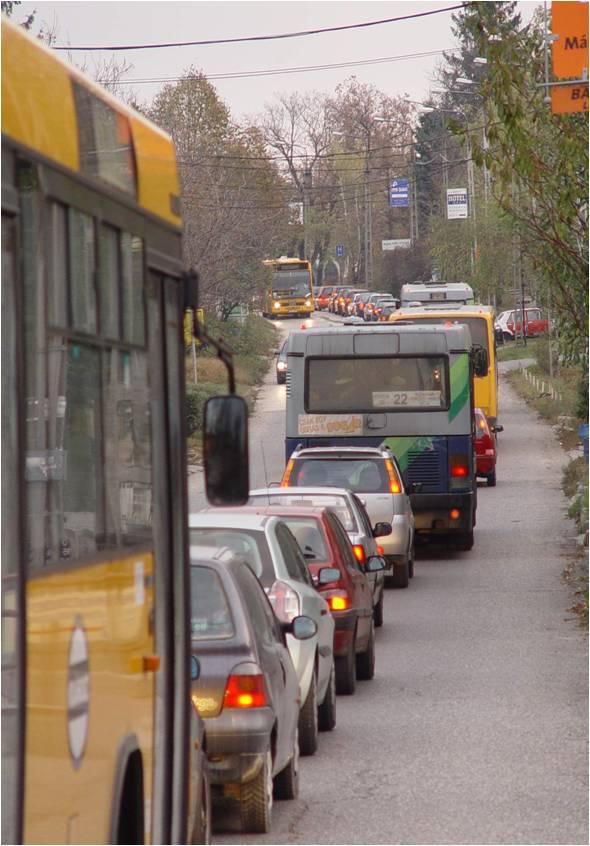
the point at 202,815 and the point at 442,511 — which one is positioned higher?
the point at 202,815

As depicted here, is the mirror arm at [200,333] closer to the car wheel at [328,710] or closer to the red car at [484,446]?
the car wheel at [328,710]

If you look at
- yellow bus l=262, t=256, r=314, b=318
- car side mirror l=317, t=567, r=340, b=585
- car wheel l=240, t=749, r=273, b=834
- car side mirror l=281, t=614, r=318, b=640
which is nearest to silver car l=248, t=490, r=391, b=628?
car side mirror l=317, t=567, r=340, b=585

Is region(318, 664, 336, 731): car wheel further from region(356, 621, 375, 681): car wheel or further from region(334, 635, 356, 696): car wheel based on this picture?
region(356, 621, 375, 681): car wheel

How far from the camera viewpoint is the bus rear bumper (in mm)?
24797

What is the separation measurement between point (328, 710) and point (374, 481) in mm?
9834

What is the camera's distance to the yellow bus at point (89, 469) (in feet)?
13.8

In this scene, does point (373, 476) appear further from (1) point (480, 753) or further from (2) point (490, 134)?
(1) point (480, 753)

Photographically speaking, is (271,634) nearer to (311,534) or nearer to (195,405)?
(311,534)

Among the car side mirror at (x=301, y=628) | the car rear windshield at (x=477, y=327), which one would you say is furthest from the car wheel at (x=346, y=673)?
the car rear windshield at (x=477, y=327)

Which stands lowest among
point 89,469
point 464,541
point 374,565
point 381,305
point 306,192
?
point 464,541

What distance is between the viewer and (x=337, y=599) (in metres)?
13.8

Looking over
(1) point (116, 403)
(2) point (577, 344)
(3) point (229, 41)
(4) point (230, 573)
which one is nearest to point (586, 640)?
(2) point (577, 344)

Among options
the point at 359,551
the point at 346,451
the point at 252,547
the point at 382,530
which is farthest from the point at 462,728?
the point at 346,451

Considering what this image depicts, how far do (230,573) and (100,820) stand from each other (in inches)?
167
